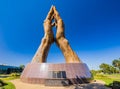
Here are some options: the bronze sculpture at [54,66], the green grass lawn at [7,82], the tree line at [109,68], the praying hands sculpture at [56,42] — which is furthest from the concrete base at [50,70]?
the tree line at [109,68]

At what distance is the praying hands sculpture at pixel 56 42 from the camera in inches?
1120

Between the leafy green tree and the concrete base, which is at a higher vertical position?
the leafy green tree

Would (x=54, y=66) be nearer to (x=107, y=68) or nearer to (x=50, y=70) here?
(x=50, y=70)

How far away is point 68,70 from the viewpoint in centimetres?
2372

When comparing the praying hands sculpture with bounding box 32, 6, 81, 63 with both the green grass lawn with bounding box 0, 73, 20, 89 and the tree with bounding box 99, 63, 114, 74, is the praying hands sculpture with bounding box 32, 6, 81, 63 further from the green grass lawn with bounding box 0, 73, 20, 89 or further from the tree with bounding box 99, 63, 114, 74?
the tree with bounding box 99, 63, 114, 74

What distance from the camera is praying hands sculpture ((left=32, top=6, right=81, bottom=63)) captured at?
2844cm

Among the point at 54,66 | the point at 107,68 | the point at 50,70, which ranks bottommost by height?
the point at 50,70

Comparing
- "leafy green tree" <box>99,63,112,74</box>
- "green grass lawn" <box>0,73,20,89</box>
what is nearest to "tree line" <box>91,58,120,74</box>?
"leafy green tree" <box>99,63,112,74</box>

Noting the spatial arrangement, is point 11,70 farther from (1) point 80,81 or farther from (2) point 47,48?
(1) point 80,81

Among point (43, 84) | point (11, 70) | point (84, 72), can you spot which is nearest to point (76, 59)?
point (84, 72)

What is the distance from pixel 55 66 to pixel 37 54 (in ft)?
20.0

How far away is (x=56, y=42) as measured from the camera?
30078 millimetres

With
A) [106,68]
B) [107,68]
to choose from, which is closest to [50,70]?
[107,68]

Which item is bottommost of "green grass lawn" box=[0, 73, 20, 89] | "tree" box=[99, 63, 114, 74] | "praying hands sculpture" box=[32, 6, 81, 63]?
"green grass lawn" box=[0, 73, 20, 89]
